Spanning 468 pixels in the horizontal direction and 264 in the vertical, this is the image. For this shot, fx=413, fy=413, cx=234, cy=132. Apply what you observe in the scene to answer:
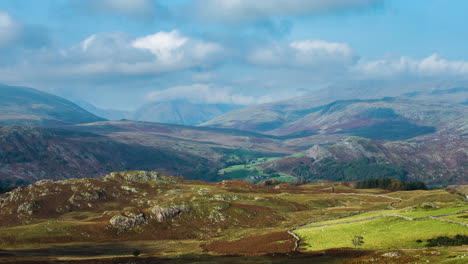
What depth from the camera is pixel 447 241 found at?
58750 mm

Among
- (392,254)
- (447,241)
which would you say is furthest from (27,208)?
(447,241)

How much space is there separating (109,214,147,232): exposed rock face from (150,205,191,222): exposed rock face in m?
4.08

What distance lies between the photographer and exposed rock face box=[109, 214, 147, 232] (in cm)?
10669

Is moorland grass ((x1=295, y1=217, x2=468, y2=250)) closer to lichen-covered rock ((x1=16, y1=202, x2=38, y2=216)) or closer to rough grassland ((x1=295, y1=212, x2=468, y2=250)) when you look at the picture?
rough grassland ((x1=295, y1=212, x2=468, y2=250))

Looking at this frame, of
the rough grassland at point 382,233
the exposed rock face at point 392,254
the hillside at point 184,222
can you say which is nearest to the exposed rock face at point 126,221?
the hillside at point 184,222

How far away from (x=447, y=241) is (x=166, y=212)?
74931 mm

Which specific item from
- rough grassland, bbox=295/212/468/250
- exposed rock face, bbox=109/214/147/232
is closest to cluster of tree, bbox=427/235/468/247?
rough grassland, bbox=295/212/468/250

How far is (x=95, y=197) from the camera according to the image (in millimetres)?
154500

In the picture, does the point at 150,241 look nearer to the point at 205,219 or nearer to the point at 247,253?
the point at 205,219

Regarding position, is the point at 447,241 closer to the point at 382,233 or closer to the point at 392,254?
the point at 382,233

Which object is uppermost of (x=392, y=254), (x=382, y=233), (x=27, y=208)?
(x=392, y=254)

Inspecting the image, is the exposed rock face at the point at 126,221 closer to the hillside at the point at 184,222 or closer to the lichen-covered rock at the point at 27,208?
the hillside at the point at 184,222

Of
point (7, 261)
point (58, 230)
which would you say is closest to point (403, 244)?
point (7, 261)

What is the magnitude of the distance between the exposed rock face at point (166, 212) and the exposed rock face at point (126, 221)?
13.4 feet
